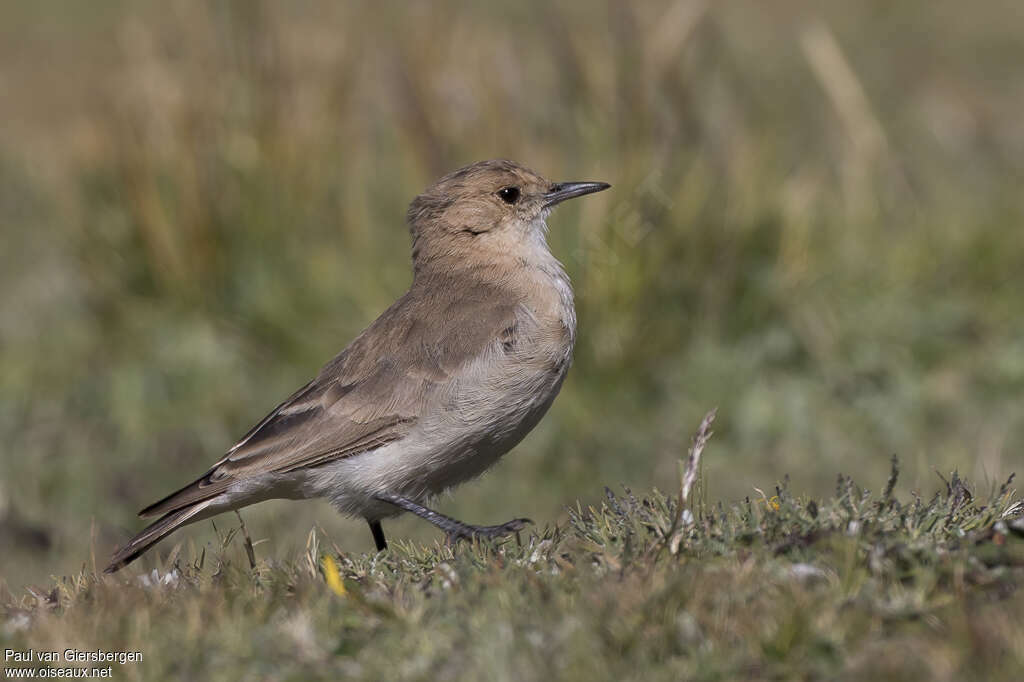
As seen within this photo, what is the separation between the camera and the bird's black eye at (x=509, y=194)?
7.00 metres

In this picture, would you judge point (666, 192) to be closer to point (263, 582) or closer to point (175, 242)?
point (175, 242)

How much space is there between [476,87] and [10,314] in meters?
4.60

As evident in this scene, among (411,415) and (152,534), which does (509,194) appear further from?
(152,534)

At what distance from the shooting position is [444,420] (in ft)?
19.3

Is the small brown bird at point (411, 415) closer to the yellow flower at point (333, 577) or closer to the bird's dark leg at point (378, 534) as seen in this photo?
the bird's dark leg at point (378, 534)

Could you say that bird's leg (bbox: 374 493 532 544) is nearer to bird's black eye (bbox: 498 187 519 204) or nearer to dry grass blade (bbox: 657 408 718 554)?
dry grass blade (bbox: 657 408 718 554)

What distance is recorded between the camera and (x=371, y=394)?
607 centimetres

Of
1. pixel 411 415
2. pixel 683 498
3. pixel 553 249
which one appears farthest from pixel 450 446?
pixel 553 249

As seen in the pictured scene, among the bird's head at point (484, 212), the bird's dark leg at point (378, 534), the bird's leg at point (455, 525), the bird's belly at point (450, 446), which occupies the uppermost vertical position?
the bird's head at point (484, 212)

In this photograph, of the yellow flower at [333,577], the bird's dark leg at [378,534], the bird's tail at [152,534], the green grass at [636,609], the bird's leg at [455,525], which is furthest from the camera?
the bird's dark leg at [378,534]

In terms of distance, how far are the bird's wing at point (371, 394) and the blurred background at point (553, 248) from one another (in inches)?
98.0

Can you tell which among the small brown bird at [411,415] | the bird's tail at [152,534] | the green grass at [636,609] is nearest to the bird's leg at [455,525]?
the small brown bird at [411,415]

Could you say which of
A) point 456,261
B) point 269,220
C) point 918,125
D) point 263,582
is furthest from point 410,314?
point 918,125

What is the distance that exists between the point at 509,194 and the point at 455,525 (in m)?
1.96
